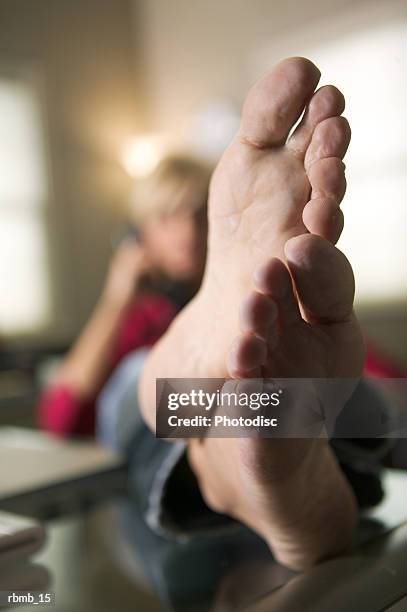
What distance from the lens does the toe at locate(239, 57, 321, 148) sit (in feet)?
1.04

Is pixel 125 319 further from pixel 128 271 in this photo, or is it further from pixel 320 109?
pixel 320 109

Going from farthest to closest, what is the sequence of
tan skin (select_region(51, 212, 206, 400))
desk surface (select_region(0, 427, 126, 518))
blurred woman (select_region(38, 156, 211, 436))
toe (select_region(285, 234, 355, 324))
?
tan skin (select_region(51, 212, 206, 400)) → blurred woman (select_region(38, 156, 211, 436)) → desk surface (select_region(0, 427, 126, 518)) → toe (select_region(285, 234, 355, 324))

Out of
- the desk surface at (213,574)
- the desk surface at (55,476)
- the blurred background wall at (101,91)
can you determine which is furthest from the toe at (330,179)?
the blurred background wall at (101,91)

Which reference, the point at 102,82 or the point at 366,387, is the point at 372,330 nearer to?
the point at 366,387

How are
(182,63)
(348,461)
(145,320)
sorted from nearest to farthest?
(348,461)
(145,320)
(182,63)

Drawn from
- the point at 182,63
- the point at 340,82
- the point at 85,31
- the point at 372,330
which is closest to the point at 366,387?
the point at 372,330

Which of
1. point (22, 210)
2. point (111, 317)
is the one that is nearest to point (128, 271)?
point (111, 317)

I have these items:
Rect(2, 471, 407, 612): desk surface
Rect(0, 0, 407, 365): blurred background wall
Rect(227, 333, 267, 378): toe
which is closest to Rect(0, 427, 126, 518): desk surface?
Rect(2, 471, 407, 612): desk surface

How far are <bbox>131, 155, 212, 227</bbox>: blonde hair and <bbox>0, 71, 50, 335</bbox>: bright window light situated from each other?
61.5 inches

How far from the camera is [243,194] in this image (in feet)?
1.23

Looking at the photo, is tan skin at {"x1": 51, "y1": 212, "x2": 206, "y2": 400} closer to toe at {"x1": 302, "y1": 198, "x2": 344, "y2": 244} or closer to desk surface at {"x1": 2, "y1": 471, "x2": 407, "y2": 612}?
desk surface at {"x1": 2, "y1": 471, "x2": 407, "y2": 612}

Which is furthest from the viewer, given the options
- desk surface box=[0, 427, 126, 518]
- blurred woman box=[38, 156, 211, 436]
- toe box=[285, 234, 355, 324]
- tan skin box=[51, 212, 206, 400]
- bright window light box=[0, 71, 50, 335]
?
bright window light box=[0, 71, 50, 335]

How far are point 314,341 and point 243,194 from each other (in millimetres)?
98

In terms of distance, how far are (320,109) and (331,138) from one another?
15 mm
